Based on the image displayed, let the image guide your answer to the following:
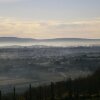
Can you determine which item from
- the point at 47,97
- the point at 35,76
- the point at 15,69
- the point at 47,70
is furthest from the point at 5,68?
the point at 47,97

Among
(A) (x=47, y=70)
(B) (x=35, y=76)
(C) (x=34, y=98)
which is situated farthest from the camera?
(A) (x=47, y=70)

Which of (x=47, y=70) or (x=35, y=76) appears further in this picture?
(x=47, y=70)

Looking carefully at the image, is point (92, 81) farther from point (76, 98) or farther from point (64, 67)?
point (64, 67)

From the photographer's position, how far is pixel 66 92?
26141mm

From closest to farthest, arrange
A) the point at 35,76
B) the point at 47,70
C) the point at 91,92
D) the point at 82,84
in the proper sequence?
the point at 91,92 → the point at 82,84 → the point at 35,76 → the point at 47,70

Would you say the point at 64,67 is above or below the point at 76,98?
below

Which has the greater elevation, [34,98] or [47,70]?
[34,98]

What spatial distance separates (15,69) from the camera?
69125mm

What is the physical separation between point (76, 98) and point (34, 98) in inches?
87.9

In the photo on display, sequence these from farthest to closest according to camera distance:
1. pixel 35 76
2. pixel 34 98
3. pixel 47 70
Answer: pixel 47 70
pixel 35 76
pixel 34 98

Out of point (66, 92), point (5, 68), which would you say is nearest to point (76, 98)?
point (66, 92)

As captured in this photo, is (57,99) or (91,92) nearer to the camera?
(57,99)

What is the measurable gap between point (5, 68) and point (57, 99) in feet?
158

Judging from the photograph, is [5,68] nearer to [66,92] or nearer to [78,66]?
[78,66]
